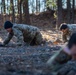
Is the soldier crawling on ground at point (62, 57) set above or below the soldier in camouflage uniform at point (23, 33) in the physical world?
above

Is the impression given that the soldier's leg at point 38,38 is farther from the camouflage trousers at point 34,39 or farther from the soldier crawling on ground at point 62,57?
the soldier crawling on ground at point 62,57

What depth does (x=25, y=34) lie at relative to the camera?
15.6m

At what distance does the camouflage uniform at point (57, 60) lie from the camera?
17.2ft

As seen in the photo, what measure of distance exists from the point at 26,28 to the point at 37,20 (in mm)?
30655

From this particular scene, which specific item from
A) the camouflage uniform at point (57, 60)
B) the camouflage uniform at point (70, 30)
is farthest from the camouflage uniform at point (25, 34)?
the camouflage uniform at point (57, 60)

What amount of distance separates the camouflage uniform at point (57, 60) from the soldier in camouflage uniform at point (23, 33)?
8458mm

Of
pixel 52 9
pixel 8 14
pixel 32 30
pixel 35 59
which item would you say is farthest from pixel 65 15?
pixel 35 59

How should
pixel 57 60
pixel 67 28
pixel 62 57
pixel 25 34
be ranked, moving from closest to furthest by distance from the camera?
pixel 57 60 → pixel 62 57 → pixel 25 34 → pixel 67 28

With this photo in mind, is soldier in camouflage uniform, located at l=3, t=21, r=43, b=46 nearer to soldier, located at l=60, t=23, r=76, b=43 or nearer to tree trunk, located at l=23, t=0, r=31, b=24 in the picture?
soldier, located at l=60, t=23, r=76, b=43

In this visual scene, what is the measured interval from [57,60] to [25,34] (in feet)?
33.6

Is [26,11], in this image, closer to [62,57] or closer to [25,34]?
[25,34]

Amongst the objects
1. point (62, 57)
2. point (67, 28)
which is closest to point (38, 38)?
point (67, 28)

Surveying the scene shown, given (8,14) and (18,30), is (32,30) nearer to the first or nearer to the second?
(18,30)

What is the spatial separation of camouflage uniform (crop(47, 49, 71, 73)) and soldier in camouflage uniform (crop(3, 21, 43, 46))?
27.7ft
